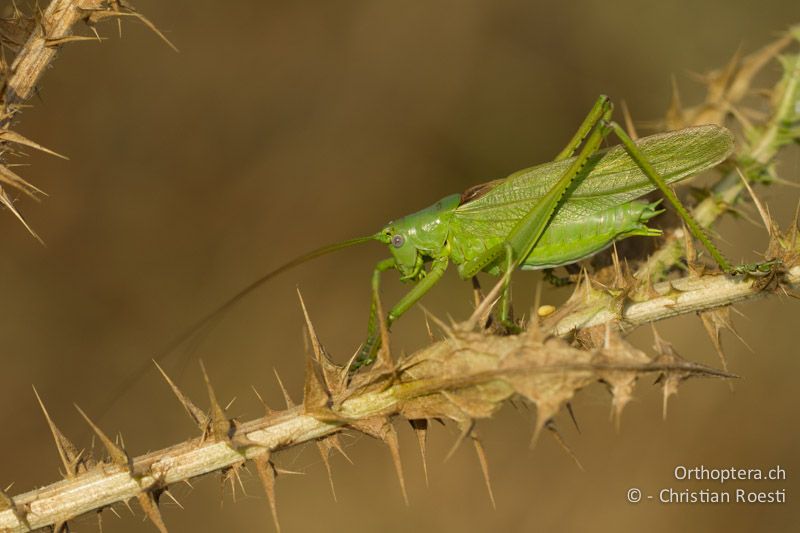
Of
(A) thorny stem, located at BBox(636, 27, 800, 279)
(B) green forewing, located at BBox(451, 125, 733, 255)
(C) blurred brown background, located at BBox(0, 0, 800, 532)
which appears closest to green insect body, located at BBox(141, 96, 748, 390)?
(B) green forewing, located at BBox(451, 125, 733, 255)

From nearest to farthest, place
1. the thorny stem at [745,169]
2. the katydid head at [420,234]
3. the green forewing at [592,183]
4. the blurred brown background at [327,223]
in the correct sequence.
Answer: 1. the thorny stem at [745,169]
2. the green forewing at [592,183]
3. the katydid head at [420,234]
4. the blurred brown background at [327,223]

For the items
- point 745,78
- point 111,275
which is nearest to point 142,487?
point 745,78

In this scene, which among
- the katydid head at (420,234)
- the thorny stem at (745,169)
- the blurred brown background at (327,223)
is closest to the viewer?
the thorny stem at (745,169)

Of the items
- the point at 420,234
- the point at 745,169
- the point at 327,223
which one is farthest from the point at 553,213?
the point at 327,223

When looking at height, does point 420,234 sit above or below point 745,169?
below

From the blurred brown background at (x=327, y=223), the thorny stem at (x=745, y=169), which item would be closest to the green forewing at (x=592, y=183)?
the thorny stem at (x=745, y=169)

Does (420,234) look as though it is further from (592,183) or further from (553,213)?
(592,183)

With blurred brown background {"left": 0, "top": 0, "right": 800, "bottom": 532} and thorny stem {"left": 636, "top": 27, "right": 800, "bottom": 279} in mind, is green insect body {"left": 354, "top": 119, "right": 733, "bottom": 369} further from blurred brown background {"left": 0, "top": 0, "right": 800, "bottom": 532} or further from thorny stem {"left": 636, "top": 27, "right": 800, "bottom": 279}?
blurred brown background {"left": 0, "top": 0, "right": 800, "bottom": 532}

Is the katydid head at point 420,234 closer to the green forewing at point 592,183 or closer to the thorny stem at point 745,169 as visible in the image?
the green forewing at point 592,183
